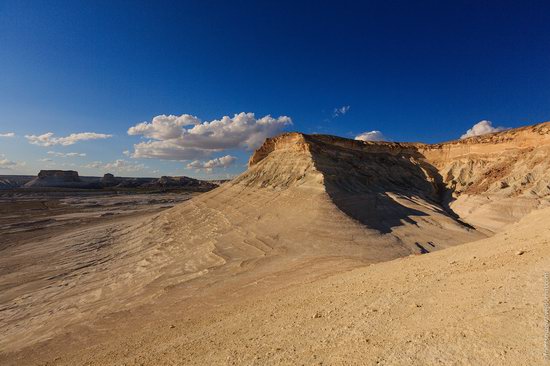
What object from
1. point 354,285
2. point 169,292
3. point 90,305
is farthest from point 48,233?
point 354,285

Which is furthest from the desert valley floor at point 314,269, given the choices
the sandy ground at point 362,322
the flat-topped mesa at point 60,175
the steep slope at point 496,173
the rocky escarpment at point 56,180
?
the flat-topped mesa at point 60,175

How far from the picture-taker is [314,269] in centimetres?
1057

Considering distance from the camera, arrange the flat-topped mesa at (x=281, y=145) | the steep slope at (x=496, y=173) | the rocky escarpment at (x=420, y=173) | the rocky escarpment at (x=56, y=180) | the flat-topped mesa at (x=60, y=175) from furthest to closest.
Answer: the flat-topped mesa at (x=60, y=175)
the rocky escarpment at (x=56, y=180)
the flat-topped mesa at (x=281, y=145)
the steep slope at (x=496, y=173)
the rocky escarpment at (x=420, y=173)

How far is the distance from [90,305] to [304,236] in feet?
30.6

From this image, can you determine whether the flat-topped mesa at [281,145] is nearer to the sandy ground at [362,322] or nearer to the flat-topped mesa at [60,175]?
the sandy ground at [362,322]

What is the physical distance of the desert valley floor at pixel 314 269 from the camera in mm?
4336

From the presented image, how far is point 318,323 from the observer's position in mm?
5371

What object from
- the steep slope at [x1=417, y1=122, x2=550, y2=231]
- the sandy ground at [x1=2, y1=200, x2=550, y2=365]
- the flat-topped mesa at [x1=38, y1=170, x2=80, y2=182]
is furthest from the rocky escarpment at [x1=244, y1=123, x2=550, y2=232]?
the flat-topped mesa at [x1=38, y1=170, x2=80, y2=182]

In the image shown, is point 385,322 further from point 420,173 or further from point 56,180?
point 56,180

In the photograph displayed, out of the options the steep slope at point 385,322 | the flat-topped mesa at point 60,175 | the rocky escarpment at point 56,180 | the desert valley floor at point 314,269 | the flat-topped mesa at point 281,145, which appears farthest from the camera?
the flat-topped mesa at point 60,175

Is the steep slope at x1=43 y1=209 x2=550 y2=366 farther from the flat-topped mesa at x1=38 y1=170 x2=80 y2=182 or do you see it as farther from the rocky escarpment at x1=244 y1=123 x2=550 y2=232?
the flat-topped mesa at x1=38 y1=170 x2=80 y2=182

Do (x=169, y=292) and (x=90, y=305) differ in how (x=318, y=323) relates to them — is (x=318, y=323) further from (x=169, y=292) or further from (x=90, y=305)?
(x=90, y=305)

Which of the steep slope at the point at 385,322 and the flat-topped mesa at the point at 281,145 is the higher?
the flat-topped mesa at the point at 281,145

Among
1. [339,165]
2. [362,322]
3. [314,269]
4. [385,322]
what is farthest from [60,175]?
[385,322]
